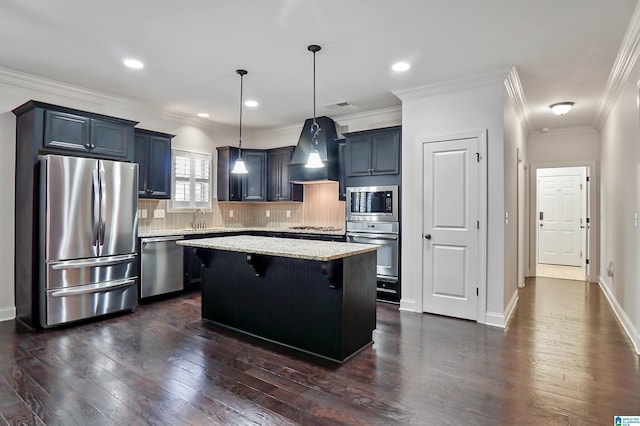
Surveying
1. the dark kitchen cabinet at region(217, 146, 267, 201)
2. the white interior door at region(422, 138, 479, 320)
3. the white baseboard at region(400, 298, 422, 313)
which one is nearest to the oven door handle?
the white interior door at region(422, 138, 479, 320)

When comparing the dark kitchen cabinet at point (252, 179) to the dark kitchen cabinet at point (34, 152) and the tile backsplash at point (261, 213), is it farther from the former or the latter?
the dark kitchen cabinet at point (34, 152)

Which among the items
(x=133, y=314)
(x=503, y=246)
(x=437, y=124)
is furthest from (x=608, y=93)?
(x=133, y=314)

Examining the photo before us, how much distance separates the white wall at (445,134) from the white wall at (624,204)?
1.10 meters

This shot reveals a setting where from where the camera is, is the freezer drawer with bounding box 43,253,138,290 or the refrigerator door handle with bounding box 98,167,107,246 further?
the refrigerator door handle with bounding box 98,167,107,246

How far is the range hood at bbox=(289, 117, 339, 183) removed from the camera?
550cm

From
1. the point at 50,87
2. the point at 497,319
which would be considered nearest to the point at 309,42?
the point at 50,87

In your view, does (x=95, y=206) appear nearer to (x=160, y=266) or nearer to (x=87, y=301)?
(x=87, y=301)

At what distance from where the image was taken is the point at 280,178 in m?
6.32

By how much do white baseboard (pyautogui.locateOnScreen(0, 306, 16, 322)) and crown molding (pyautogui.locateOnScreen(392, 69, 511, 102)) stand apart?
515 centimetres

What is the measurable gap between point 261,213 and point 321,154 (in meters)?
2.15

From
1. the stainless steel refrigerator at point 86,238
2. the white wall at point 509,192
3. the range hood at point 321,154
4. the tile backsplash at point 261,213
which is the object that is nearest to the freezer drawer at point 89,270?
the stainless steel refrigerator at point 86,238

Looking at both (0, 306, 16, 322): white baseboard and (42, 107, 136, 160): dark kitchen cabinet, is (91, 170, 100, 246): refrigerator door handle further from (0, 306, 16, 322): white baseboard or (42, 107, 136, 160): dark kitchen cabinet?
(0, 306, 16, 322): white baseboard

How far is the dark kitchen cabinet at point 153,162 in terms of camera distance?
16.2 ft

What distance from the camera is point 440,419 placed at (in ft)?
6.91
